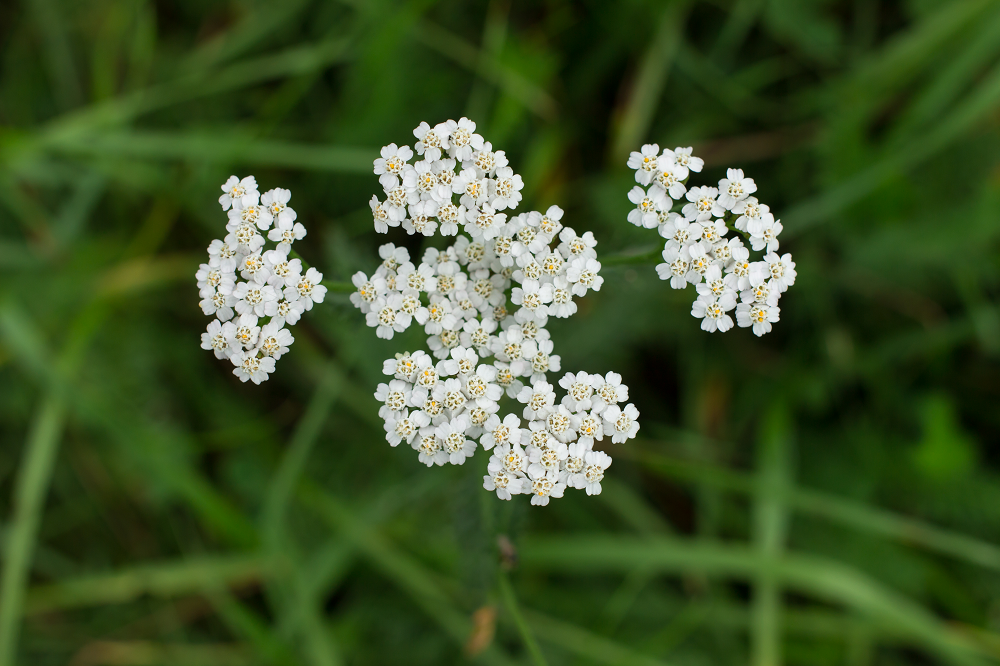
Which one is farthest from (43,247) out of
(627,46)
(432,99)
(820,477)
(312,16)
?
(820,477)

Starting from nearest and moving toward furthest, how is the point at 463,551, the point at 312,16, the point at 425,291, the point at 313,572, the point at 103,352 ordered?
the point at 425,291
the point at 463,551
the point at 313,572
the point at 103,352
the point at 312,16

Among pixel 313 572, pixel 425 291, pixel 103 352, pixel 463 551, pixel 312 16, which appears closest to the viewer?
pixel 425 291

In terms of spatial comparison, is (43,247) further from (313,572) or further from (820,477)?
(820,477)

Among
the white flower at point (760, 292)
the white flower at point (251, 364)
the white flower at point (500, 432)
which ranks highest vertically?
the white flower at point (760, 292)

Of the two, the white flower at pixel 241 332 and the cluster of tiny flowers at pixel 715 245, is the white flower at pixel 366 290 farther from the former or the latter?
the cluster of tiny flowers at pixel 715 245

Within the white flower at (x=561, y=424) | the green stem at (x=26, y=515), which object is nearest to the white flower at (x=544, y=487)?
the white flower at (x=561, y=424)

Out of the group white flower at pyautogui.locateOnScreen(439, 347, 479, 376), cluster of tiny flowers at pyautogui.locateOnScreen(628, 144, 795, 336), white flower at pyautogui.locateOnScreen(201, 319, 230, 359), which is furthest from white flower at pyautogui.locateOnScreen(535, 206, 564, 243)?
white flower at pyautogui.locateOnScreen(201, 319, 230, 359)
